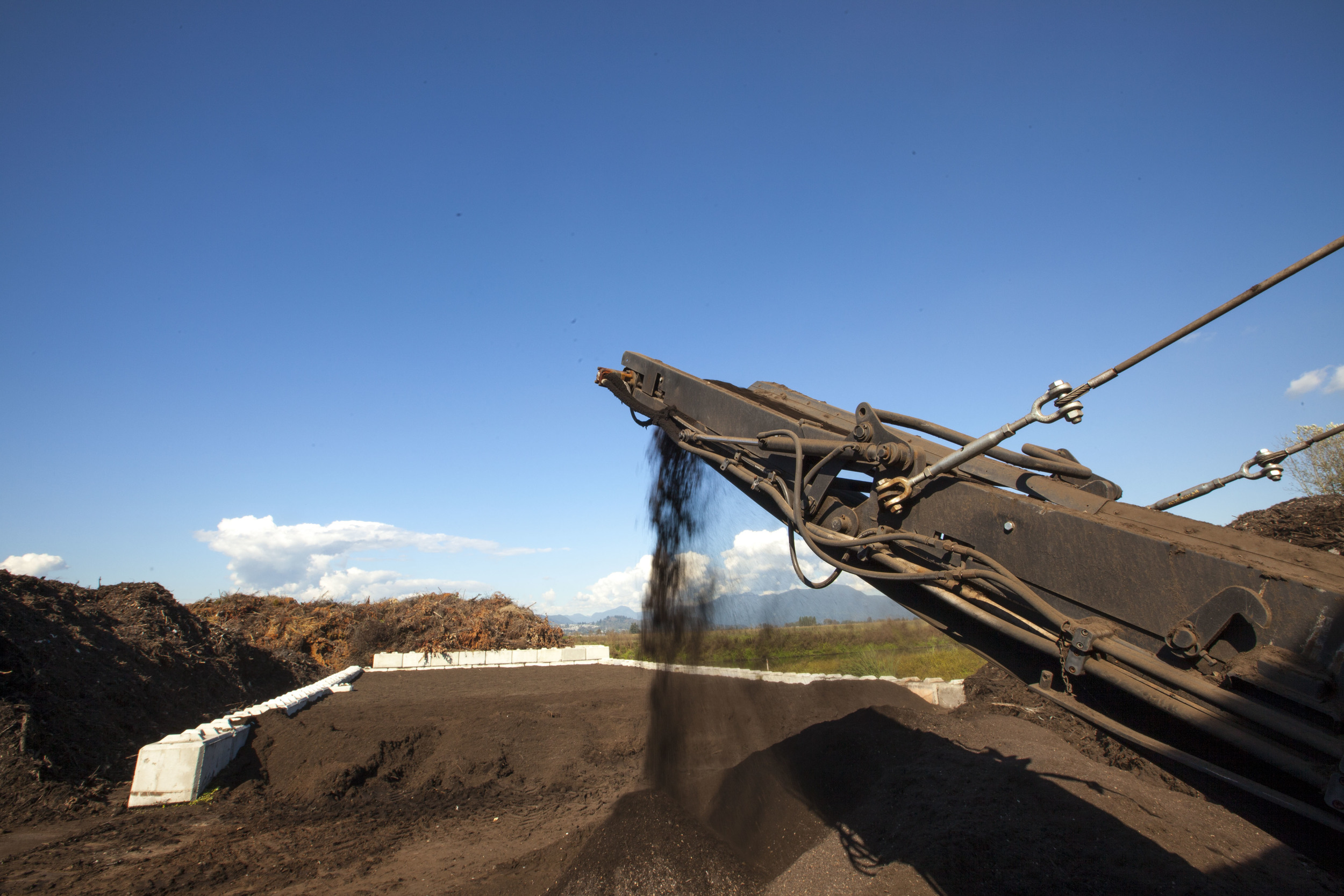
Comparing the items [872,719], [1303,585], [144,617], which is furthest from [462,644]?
[1303,585]

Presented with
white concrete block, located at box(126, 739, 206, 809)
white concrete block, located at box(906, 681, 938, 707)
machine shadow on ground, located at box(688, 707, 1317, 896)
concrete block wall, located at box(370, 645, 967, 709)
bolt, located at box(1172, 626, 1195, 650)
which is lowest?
machine shadow on ground, located at box(688, 707, 1317, 896)

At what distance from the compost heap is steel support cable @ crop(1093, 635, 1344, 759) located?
311 inches

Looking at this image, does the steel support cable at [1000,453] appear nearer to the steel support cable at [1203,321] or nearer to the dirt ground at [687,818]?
the steel support cable at [1203,321]

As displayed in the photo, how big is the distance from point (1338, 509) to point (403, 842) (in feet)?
35.6

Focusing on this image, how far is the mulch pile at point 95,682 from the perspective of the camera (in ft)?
19.3

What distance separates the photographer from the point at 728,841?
4934 millimetres

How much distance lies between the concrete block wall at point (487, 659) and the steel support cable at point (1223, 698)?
13.4 meters

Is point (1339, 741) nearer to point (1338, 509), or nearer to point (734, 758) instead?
point (734, 758)

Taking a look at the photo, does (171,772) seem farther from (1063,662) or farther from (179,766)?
(1063,662)

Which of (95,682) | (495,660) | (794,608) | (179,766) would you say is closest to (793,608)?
(794,608)

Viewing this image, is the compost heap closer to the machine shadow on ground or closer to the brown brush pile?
the brown brush pile

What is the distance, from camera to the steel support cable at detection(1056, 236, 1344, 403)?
1.72m

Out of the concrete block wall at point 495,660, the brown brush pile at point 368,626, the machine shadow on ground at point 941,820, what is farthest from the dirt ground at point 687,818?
the brown brush pile at point 368,626

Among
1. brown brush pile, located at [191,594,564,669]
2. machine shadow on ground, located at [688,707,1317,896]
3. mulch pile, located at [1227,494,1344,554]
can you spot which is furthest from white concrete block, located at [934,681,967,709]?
brown brush pile, located at [191,594,564,669]
